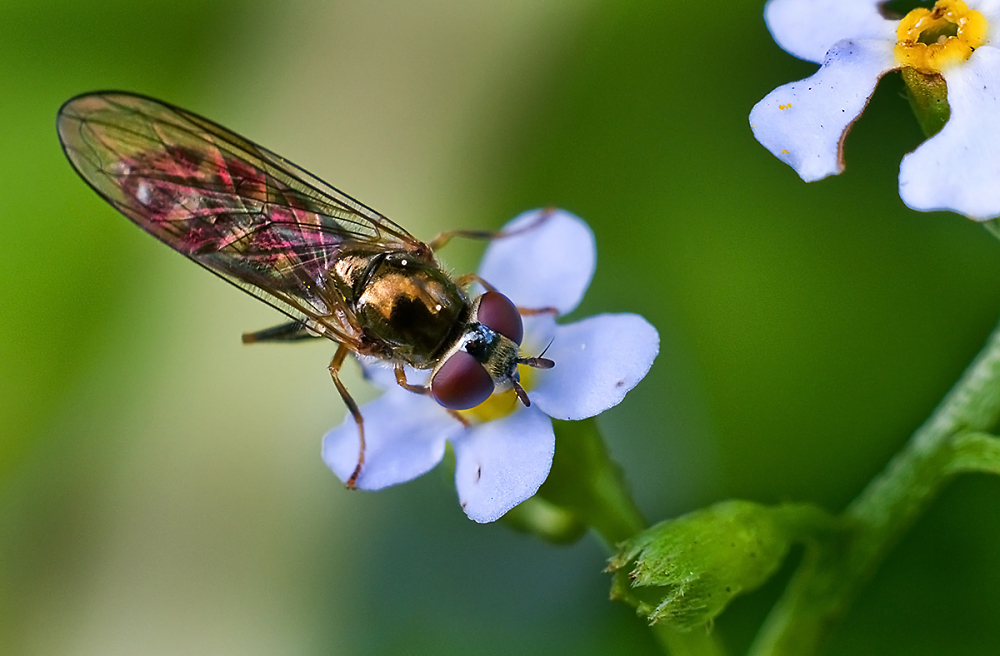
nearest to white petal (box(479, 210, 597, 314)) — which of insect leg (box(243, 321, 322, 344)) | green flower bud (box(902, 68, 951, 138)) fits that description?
insect leg (box(243, 321, 322, 344))

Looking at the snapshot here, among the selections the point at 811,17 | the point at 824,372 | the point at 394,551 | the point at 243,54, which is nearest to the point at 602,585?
the point at 394,551

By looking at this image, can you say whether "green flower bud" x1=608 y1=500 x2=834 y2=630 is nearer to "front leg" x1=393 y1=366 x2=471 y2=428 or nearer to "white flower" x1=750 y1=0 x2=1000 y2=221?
"front leg" x1=393 y1=366 x2=471 y2=428

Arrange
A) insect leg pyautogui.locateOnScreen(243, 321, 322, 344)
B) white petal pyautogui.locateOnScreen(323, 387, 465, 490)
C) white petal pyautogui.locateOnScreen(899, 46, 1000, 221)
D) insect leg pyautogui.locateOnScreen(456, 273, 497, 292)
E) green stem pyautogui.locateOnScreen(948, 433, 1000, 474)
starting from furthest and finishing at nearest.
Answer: insect leg pyautogui.locateOnScreen(243, 321, 322, 344) → insect leg pyautogui.locateOnScreen(456, 273, 497, 292) → white petal pyautogui.locateOnScreen(323, 387, 465, 490) → green stem pyautogui.locateOnScreen(948, 433, 1000, 474) → white petal pyautogui.locateOnScreen(899, 46, 1000, 221)

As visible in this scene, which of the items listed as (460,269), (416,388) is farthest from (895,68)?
(460,269)

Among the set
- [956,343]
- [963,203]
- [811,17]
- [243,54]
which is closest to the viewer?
[963,203]

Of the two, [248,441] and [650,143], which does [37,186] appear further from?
[650,143]

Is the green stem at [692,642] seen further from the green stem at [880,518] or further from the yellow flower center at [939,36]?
the yellow flower center at [939,36]

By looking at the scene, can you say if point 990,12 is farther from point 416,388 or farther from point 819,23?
point 416,388

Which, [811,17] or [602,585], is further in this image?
[602,585]

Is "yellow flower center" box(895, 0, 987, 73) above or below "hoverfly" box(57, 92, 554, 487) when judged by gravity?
above
